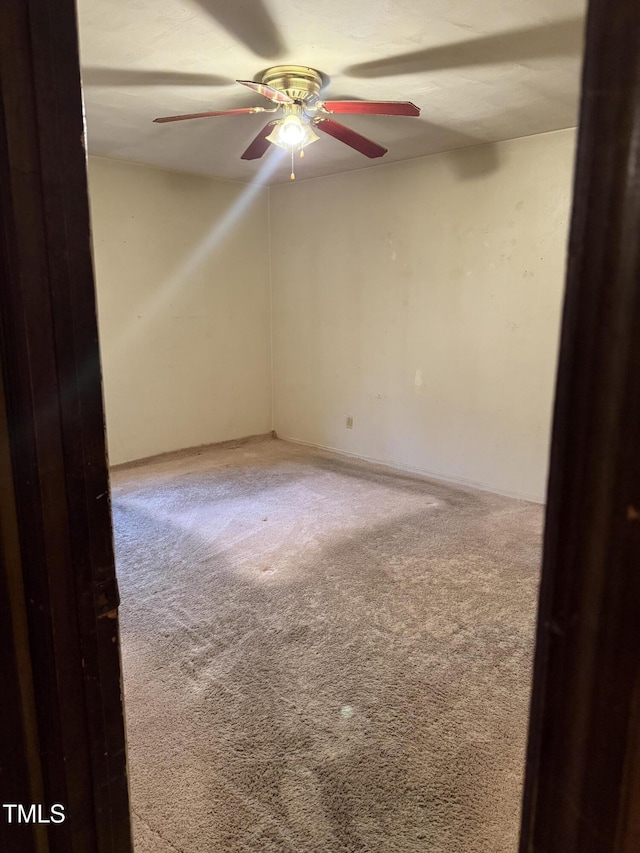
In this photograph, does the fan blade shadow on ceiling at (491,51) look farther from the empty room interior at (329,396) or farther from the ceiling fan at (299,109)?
the ceiling fan at (299,109)

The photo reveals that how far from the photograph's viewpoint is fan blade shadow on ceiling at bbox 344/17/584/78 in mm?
2148

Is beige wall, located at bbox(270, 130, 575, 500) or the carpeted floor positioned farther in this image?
beige wall, located at bbox(270, 130, 575, 500)

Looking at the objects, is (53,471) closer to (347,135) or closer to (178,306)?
(347,135)

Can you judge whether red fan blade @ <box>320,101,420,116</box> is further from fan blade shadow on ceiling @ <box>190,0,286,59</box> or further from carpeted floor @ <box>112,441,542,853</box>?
carpeted floor @ <box>112,441,542,853</box>

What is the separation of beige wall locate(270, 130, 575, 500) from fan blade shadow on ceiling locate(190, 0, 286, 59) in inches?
76.4

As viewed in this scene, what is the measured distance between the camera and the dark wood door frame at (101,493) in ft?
1.32

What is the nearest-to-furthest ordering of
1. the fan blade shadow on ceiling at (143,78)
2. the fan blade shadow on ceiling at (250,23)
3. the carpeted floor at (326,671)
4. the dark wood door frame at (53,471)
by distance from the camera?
the dark wood door frame at (53,471) → the carpeted floor at (326,671) → the fan blade shadow on ceiling at (250,23) → the fan blade shadow on ceiling at (143,78)

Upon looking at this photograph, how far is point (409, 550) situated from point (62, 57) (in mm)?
2727

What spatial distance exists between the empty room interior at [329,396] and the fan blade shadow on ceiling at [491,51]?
0.7 inches

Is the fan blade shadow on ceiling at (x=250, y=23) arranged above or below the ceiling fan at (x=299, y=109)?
above

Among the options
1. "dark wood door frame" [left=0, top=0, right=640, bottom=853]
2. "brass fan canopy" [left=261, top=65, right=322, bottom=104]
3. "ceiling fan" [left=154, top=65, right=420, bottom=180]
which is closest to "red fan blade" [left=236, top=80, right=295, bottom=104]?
"ceiling fan" [left=154, top=65, right=420, bottom=180]

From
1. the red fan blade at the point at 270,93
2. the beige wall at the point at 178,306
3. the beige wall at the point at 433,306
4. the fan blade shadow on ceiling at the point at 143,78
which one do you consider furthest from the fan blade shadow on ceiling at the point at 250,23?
the beige wall at the point at 178,306

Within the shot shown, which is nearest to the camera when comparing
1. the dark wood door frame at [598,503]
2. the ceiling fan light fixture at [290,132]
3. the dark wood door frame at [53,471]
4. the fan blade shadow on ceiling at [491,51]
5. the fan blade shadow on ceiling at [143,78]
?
the dark wood door frame at [598,503]

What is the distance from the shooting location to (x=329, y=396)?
503 centimetres
